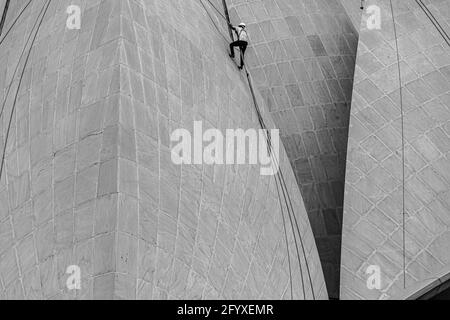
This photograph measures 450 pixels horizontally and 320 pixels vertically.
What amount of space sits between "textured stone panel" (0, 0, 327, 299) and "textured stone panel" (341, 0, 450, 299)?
167cm

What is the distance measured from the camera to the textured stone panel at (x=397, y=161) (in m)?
18.2

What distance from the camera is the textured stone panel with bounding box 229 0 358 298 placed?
20.5m

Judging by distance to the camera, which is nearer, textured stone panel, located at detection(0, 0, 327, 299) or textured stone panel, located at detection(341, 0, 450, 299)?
textured stone panel, located at detection(0, 0, 327, 299)

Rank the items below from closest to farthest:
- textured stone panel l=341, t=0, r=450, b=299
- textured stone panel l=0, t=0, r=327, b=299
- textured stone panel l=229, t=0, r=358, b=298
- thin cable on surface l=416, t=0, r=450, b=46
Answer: textured stone panel l=0, t=0, r=327, b=299 → textured stone panel l=341, t=0, r=450, b=299 → textured stone panel l=229, t=0, r=358, b=298 → thin cable on surface l=416, t=0, r=450, b=46

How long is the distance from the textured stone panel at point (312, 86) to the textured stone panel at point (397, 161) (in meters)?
1.33

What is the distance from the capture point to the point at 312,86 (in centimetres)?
2220

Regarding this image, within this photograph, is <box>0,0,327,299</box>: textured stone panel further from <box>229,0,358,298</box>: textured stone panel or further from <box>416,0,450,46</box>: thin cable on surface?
<box>416,0,450,46</box>: thin cable on surface

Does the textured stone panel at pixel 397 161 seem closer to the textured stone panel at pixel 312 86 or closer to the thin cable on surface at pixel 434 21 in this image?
the thin cable on surface at pixel 434 21

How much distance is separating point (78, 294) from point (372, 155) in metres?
8.80

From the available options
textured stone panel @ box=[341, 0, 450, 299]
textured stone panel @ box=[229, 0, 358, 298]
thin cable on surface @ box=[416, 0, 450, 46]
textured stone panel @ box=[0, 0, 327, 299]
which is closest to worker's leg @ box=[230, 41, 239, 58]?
textured stone panel @ box=[0, 0, 327, 299]

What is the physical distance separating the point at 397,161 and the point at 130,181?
772cm

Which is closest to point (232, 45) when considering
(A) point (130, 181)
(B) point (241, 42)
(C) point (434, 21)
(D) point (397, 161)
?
(B) point (241, 42)

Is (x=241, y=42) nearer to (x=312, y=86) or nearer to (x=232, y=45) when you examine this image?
(x=232, y=45)

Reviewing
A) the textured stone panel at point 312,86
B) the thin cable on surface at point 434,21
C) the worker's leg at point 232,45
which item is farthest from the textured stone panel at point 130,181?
the thin cable on surface at point 434,21
